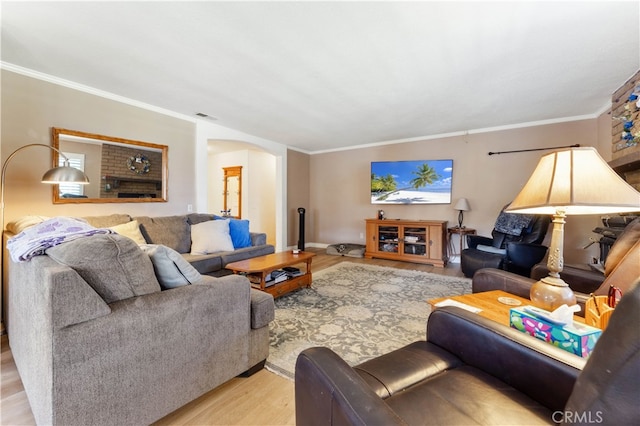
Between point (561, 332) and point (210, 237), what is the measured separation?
3328mm

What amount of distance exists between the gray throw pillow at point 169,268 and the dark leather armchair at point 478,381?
0.88 meters

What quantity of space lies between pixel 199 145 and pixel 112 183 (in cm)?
128

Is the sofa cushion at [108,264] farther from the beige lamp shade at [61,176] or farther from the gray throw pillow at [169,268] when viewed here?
the beige lamp shade at [61,176]

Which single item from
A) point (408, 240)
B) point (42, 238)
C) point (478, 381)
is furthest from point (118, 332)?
point (408, 240)

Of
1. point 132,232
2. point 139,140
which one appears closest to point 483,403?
point 132,232

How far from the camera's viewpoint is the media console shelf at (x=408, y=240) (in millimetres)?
4586

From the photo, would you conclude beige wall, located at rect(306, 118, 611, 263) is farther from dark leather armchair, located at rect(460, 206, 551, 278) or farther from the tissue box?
the tissue box

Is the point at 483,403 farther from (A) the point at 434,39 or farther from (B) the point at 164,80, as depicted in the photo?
(B) the point at 164,80

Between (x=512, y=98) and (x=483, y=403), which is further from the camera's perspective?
(x=512, y=98)

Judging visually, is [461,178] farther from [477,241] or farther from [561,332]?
[561,332]

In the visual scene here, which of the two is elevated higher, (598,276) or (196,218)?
(196,218)

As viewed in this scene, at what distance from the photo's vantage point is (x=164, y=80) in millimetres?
2775

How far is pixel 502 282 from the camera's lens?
5.74 feet

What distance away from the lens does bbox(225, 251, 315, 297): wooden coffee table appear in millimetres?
2629
